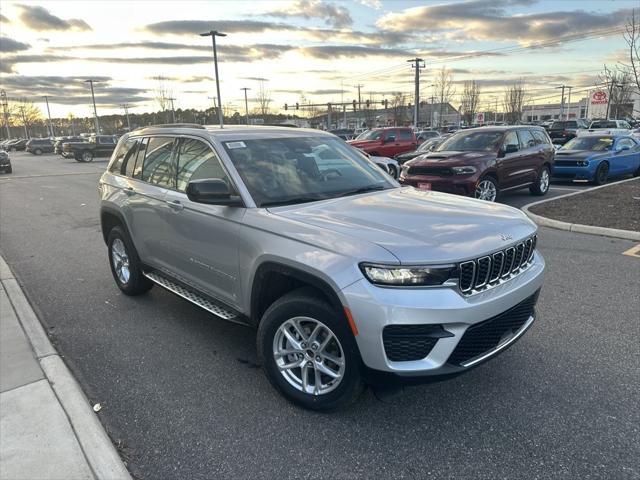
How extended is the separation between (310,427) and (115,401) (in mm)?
1430

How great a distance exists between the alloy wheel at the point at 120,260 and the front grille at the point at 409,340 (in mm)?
3618

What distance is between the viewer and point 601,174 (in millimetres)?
A: 13703

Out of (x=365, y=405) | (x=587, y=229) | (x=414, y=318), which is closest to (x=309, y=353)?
(x=365, y=405)

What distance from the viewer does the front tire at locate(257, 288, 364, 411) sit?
2852 millimetres

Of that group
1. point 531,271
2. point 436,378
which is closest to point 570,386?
point 531,271

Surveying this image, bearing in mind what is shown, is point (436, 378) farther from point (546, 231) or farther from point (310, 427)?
point (546, 231)

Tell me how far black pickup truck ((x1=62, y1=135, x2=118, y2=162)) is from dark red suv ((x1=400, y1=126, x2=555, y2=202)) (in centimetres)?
3079

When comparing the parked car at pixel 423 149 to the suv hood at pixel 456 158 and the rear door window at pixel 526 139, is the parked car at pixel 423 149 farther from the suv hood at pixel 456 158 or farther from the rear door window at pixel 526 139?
the suv hood at pixel 456 158

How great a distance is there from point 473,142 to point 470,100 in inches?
2579

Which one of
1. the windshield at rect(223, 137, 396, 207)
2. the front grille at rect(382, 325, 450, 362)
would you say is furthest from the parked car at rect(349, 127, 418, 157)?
the front grille at rect(382, 325, 450, 362)

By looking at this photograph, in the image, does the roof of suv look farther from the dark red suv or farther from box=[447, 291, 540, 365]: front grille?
the dark red suv

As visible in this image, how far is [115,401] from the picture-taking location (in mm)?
3396

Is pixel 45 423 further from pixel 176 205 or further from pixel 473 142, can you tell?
pixel 473 142

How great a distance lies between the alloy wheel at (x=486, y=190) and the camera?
32.6ft
